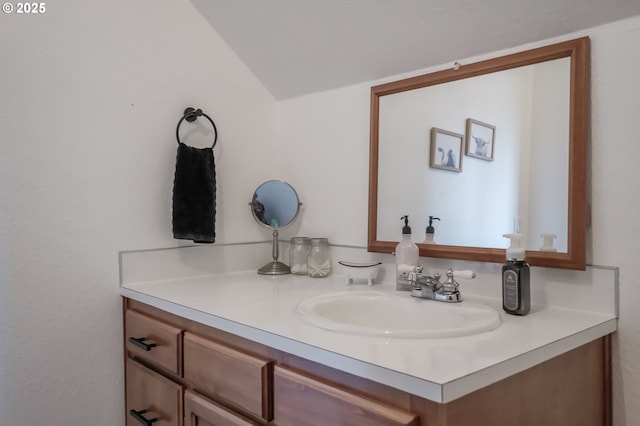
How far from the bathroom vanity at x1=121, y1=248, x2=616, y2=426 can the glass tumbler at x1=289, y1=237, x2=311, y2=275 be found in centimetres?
27

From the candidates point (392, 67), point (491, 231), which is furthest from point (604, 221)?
point (392, 67)

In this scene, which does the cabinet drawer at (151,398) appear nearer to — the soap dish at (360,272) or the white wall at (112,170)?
the white wall at (112,170)

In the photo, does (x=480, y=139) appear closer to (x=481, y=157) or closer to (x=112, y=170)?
(x=481, y=157)

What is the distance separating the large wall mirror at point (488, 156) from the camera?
111 cm

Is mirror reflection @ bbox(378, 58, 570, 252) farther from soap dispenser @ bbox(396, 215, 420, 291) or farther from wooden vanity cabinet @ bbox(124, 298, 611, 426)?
wooden vanity cabinet @ bbox(124, 298, 611, 426)

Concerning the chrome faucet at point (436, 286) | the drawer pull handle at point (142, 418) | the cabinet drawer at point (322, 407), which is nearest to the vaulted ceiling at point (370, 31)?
the chrome faucet at point (436, 286)

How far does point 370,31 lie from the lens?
141 cm

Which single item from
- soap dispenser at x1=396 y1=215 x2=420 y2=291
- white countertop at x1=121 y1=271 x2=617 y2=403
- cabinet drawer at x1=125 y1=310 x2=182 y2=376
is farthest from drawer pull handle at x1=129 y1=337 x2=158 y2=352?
soap dispenser at x1=396 y1=215 x2=420 y2=291

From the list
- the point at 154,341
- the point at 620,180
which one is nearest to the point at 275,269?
the point at 154,341

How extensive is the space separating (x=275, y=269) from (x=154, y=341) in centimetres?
55

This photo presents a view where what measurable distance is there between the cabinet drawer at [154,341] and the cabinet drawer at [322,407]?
416mm

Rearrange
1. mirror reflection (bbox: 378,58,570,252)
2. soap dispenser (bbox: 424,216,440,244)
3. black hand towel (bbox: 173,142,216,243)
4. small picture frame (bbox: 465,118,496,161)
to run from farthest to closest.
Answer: black hand towel (bbox: 173,142,216,243) → soap dispenser (bbox: 424,216,440,244) → small picture frame (bbox: 465,118,496,161) → mirror reflection (bbox: 378,58,570,252)

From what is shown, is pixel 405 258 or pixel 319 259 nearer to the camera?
pixel 405 258

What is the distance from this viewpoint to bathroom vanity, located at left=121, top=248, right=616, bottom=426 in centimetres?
71
